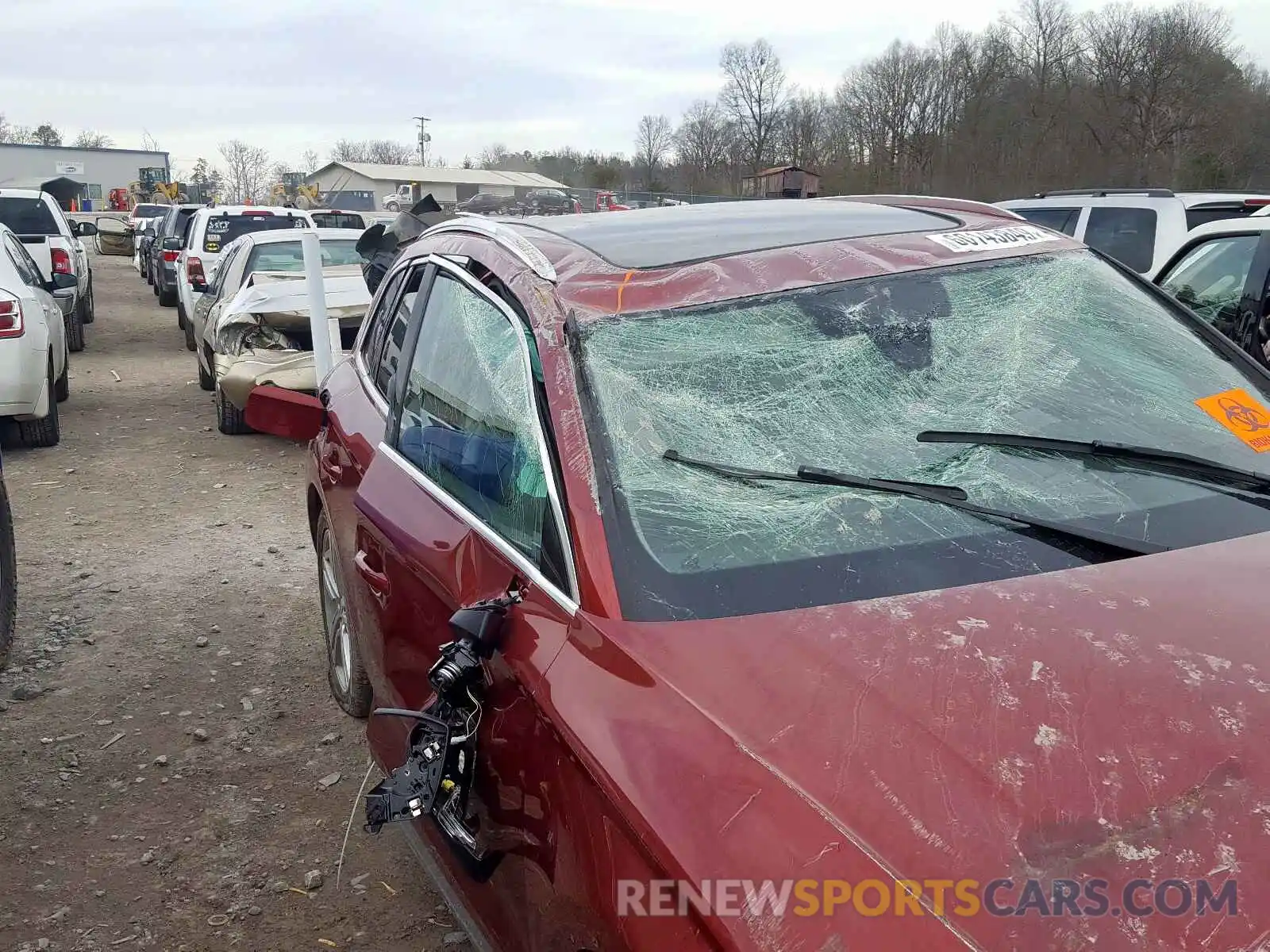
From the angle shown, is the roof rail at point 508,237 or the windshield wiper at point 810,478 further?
the roof rail at point 508,237

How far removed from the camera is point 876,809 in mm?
1413

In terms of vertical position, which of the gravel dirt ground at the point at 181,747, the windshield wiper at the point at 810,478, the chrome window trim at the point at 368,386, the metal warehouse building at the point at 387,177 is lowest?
the gravel dirt ground at the point at 181,747

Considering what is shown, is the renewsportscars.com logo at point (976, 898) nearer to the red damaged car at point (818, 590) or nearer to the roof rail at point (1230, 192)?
the red damaged car at point (818, 590)

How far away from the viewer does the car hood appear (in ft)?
4.36

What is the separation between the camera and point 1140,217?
9.67 meters

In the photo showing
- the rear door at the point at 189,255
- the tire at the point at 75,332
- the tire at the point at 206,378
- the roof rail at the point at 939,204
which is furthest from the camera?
the rear door at the point at 189,255

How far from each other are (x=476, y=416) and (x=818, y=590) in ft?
3.17

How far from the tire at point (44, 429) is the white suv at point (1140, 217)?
7.74 metres

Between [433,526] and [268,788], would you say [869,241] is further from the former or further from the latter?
[268,788]

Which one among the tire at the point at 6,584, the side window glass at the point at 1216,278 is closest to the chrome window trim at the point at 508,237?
the tire at the point at 6,584

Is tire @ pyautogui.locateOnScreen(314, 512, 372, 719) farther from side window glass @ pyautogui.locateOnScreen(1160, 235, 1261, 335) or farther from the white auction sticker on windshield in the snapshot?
side window glass @ pyautogui.locateOnScreen(1160, 235, 1261, 335)

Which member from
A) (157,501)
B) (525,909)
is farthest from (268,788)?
(157,501)

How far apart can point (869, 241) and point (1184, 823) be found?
1.64 m

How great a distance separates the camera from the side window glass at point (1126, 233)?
9453 millimetres
